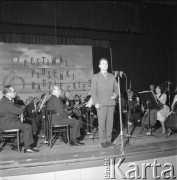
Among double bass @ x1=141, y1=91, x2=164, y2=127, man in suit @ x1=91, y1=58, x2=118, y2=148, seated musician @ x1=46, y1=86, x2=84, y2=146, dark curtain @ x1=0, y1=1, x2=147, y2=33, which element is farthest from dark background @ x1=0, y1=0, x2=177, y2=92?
man in suit @ x1=91, y1=58, x2=118, y2=148

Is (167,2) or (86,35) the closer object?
(167,2)

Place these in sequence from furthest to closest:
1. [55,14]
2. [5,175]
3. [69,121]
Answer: [55,14] → [69,121] → [5,175]

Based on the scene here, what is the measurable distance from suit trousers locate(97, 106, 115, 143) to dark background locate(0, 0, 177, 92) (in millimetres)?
4286

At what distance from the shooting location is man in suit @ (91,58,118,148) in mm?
4211

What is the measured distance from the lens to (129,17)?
9023mm

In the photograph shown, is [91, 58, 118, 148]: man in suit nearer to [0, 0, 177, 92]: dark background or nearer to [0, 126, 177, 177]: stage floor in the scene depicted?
[0, 126, 177, 177]: stage floor

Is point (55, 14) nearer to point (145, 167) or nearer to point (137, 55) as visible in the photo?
point (137, 55)

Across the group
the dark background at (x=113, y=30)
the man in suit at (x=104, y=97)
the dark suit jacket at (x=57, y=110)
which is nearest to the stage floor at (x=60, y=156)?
the man in suit at (x=104, y=97)

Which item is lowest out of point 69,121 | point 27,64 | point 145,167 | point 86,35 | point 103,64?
point 145,167

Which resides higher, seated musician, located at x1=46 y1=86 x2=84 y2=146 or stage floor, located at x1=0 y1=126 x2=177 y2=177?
seated musician, located at x1=46 y1=86 x2=84 y2=146

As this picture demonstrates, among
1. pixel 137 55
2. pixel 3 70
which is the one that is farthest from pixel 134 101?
pixel 3 70

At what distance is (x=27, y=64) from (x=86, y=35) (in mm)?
2260

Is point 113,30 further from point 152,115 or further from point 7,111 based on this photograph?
point 7,111

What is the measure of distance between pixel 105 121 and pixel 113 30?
17.8 feet
